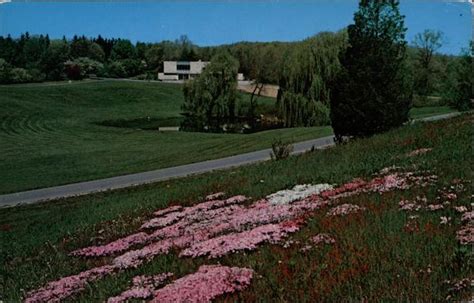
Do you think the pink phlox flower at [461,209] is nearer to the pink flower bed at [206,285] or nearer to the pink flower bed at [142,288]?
the pink flower bed at [206,285]

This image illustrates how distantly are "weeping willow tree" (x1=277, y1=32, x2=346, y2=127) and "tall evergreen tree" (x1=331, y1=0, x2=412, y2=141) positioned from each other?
87.6 ft

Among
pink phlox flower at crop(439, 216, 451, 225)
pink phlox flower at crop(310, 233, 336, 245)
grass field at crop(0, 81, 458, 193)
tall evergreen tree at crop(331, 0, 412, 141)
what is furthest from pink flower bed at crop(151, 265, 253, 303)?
grass field at crop(0, 81, 458, 193)

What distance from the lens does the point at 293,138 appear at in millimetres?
40219

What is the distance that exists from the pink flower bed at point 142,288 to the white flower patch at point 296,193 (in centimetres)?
447

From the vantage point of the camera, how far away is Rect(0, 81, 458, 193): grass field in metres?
35.1

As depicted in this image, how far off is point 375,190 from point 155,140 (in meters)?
42.4

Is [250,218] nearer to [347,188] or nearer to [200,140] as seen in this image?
[347,188]

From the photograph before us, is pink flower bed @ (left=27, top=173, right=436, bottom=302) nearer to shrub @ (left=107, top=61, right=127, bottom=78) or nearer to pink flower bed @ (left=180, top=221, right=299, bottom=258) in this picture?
pink flower bed @ (left=180, top=221, right=299, bottom=258)

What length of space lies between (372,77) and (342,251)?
60.2 ft

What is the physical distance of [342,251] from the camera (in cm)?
642

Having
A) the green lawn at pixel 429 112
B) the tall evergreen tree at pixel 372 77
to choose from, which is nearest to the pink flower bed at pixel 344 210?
the tall evergreen tree at pixel 372 77

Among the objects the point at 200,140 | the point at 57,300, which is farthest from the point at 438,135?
the point at 200,140

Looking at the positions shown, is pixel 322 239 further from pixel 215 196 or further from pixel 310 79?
pixel 310 79

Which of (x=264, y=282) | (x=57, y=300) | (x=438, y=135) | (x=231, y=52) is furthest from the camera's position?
(x=231, y=52)
